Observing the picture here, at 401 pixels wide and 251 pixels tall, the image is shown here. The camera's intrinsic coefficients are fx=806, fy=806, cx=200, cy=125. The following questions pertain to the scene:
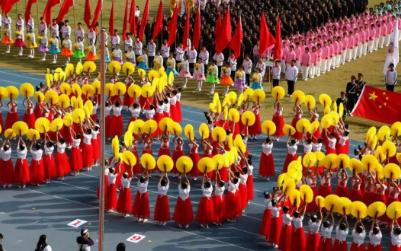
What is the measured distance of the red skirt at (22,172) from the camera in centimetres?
1909

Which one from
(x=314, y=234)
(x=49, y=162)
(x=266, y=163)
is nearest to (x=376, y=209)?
(x=314, y=234)

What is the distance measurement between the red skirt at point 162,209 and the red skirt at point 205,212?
2.24ft

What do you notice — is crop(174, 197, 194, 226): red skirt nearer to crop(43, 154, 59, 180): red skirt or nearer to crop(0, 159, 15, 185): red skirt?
crop(43, 154, 59, 180): red skirt

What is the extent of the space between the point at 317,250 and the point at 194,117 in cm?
904

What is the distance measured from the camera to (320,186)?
1844cm

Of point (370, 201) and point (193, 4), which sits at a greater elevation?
point (193, 4)

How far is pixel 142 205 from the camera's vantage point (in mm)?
17828

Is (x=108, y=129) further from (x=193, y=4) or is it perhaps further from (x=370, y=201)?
(x=193, y=4)

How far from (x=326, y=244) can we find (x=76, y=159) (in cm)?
697

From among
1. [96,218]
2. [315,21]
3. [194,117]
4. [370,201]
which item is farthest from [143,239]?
[315,21]

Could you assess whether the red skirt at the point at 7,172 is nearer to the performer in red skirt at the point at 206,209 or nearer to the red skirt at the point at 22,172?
the red skirt at the point at 22,172

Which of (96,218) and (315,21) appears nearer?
(96,218)

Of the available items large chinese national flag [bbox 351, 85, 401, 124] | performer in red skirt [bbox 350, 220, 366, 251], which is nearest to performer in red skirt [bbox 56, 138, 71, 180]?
performer in red skirt [bbox 350, 220, 366, 251]

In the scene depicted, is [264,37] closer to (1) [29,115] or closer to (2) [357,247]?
(1) [29,115]
